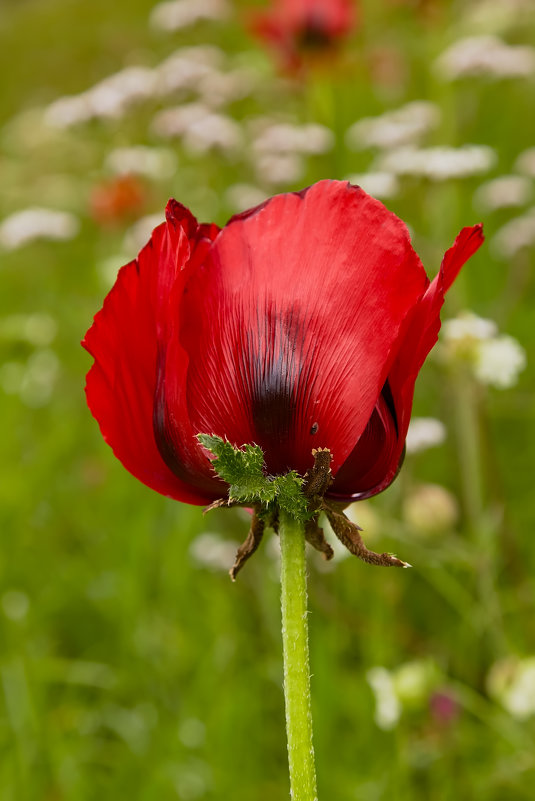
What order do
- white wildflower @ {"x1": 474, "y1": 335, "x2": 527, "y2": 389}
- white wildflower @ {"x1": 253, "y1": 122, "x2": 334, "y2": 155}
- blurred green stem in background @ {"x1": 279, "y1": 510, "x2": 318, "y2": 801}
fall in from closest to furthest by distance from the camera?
blurred green stem in background @ {"x1": 279, "y1": 510, "x2": 318, "y2": 801} < white wildflower @ {"x1": 474, "y1": 335, "x2": 527, "y2": 389} < white wildflower @ {"x1": 253, "y1": 122, "x2": 334, "y2": 155}

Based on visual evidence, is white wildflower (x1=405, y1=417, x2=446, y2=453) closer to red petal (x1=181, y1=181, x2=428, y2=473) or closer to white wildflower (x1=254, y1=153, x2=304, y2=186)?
red petal (x1=181, y1=181, x2=428, y2=473)

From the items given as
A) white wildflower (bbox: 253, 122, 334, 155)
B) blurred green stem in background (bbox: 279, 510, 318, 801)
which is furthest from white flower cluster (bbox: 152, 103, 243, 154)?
blurred green stem in background (bbox: 279, 510, 318, 801)

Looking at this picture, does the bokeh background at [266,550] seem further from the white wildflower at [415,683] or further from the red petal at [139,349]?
the red petal at [139,349]

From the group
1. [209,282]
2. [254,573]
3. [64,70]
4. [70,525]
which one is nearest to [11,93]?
[64,70]

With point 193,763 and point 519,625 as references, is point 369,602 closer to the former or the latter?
point 519,625

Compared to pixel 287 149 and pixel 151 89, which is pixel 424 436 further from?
pixel 151 89
